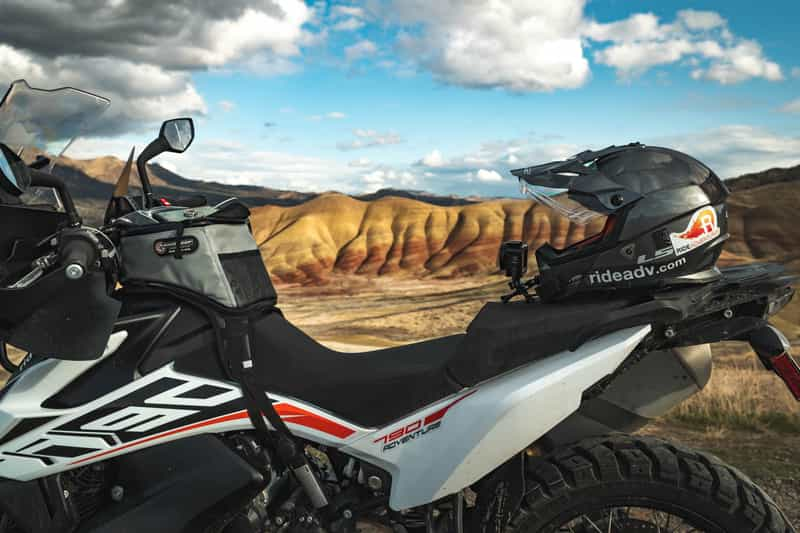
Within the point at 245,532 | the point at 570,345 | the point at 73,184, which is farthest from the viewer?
the point at 73,184

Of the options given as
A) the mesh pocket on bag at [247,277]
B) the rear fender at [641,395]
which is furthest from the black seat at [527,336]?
the mesh pocket on bag at [247,277]

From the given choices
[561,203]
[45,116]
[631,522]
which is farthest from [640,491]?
[45,116]

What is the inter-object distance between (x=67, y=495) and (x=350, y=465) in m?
1.12

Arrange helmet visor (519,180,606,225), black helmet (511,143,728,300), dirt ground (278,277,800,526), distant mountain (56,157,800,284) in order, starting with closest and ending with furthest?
black helmet (511,143,728,300) → helmet visor (519,180,606,225) → dirt ground (278,277,800,526) → distant mountain (56,157,800,284)

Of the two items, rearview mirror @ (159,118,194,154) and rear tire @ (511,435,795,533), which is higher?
rearview mirror @ (159,118,194,154)

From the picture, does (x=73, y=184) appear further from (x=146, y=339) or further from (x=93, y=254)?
(x=146, y=339)

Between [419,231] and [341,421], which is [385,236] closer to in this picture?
[419,231]

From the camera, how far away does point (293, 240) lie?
5122cm

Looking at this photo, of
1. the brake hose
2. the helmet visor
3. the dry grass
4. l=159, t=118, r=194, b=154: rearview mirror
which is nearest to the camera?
the helmet visor

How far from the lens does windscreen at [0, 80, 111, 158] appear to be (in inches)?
105

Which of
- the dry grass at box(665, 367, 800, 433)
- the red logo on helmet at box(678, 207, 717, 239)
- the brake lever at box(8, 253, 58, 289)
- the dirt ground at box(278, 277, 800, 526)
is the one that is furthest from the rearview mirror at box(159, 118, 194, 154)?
the dry grass at box(665, 367, 800, 433)

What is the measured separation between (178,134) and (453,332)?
17.3m

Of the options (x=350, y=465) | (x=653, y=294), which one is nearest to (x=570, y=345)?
(x=653, y=294)

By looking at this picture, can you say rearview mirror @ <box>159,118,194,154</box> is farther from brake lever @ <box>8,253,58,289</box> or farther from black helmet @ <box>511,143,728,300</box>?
black helmet @ <box>511,143,728,300</box>
